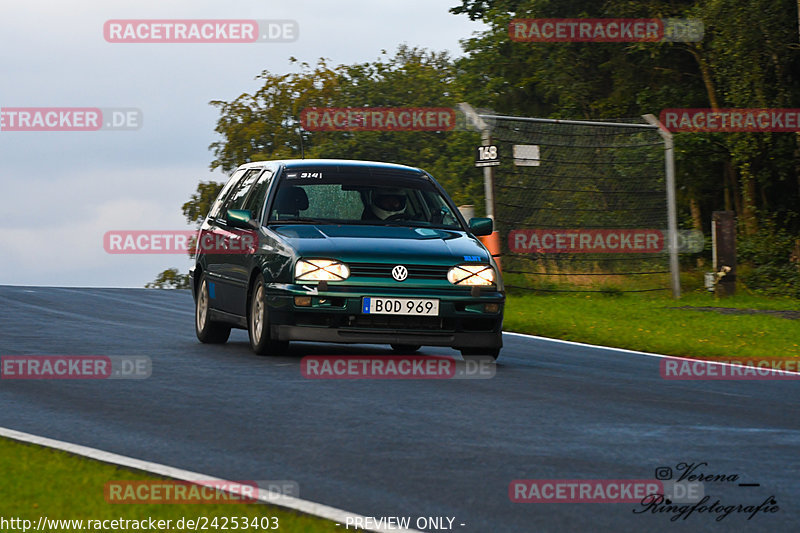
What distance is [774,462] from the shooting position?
7.40 m

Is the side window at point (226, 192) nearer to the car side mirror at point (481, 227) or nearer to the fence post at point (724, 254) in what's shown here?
the car side mirror at point (481, 227)

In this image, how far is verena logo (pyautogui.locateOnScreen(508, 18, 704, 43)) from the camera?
31.7m

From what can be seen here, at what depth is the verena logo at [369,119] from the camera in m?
63.0

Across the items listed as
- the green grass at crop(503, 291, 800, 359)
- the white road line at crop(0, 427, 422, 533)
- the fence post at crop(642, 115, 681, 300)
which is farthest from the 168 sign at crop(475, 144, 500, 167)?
the white road line at crop(0, 427, 422, 533)

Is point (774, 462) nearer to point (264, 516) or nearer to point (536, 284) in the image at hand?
point (264, 516)

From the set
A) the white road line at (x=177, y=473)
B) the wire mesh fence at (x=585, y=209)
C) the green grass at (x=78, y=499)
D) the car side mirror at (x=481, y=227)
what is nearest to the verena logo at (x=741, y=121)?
the wire mesh fence at (x=585, y=209)

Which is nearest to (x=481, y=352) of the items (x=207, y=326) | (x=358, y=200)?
(x=358, y=200)

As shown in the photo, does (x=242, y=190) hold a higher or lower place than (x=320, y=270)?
higher

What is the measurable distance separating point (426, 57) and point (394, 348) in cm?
6873

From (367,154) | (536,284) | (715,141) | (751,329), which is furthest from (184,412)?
(367,154)

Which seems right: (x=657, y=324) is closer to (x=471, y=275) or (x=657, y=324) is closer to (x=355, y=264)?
(x=471, y=275)

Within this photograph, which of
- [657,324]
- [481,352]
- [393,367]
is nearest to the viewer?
[393,367]

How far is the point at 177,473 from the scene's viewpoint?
6508 millimetres

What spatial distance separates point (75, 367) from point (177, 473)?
5.16 metres
